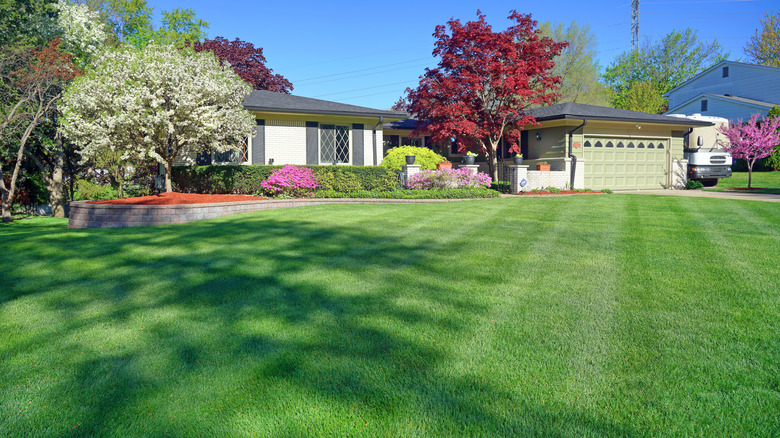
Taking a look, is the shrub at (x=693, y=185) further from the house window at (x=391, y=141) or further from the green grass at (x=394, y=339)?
the green grass at (x=394, y=339)

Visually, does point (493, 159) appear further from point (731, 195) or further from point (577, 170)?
point (731, 195)

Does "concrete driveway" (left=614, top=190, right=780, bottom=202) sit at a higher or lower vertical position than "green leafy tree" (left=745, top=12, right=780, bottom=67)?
lower

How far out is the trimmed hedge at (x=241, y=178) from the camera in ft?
46.0

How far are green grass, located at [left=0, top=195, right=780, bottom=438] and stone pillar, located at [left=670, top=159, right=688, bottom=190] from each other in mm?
16236

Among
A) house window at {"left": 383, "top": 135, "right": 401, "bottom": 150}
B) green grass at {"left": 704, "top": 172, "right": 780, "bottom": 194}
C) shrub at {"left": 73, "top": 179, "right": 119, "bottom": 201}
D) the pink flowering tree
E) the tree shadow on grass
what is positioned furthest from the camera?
house window at {"left": 383, "top": 135, "right": 401, "bottom": 150}

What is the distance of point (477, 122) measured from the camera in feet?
57.3

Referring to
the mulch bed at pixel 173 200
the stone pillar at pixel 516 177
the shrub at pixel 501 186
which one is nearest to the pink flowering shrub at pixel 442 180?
the stone pillar at pixel 516 177

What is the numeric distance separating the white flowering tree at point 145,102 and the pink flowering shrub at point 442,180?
5974 mm

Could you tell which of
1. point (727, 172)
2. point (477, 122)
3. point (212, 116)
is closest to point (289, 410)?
point (212, 116)

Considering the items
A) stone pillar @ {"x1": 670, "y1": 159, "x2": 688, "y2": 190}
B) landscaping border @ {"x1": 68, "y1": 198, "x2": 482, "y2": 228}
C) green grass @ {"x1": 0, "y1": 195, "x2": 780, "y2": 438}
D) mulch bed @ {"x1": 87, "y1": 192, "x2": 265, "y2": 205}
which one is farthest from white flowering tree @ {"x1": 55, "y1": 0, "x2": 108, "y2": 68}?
stone pillar @ {"x1": 670, "y1": 159, "x2": 688, "y2": 190}

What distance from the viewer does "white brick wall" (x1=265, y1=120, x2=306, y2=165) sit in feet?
54.0

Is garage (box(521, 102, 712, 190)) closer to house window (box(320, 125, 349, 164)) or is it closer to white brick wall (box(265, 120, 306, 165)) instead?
house window (box(320, 125, 349, 164))

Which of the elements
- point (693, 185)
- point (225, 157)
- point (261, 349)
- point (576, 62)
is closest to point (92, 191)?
point (225, 157)

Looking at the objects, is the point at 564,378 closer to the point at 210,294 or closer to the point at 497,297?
the point at 497,297
